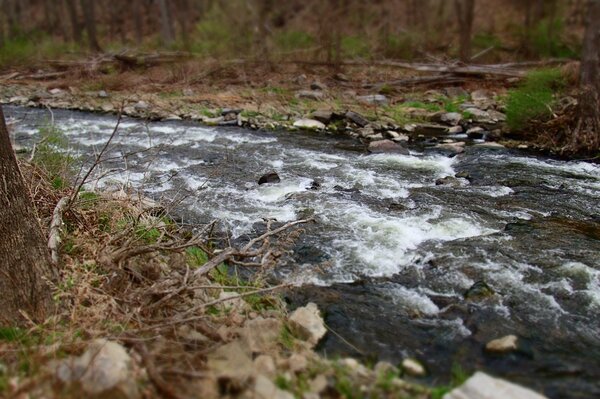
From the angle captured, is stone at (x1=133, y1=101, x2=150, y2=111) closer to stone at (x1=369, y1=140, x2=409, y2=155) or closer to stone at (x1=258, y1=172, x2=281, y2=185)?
stone at (x1=369, y1=140, x2=409, y2=155)

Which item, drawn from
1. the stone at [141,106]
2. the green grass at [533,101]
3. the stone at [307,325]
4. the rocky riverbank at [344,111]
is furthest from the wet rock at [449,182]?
the stone at [141,106]

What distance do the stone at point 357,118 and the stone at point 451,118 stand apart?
1.91 metres

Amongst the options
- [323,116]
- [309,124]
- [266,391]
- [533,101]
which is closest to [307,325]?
[266,391]

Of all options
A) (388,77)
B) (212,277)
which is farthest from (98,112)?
(212,277)

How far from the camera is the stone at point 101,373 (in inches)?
108

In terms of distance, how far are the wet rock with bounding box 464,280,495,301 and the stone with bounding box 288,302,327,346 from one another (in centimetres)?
145

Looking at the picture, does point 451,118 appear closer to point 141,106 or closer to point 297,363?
point 141,106

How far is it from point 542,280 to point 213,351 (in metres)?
3.36

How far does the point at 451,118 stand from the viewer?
12.5 metres

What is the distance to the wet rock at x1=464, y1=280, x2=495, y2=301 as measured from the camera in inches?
186

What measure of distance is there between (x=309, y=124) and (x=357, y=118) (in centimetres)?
119

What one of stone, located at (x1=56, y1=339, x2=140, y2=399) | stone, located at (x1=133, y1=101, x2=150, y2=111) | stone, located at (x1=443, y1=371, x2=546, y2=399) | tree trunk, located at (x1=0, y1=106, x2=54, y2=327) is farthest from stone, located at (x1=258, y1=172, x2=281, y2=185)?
stone, located at (x1=133, y1=101, x2=150, y2=111)

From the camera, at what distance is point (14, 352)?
3.18m

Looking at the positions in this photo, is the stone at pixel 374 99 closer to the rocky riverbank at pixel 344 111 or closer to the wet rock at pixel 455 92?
the rocky riverbank at pixel 344 111
